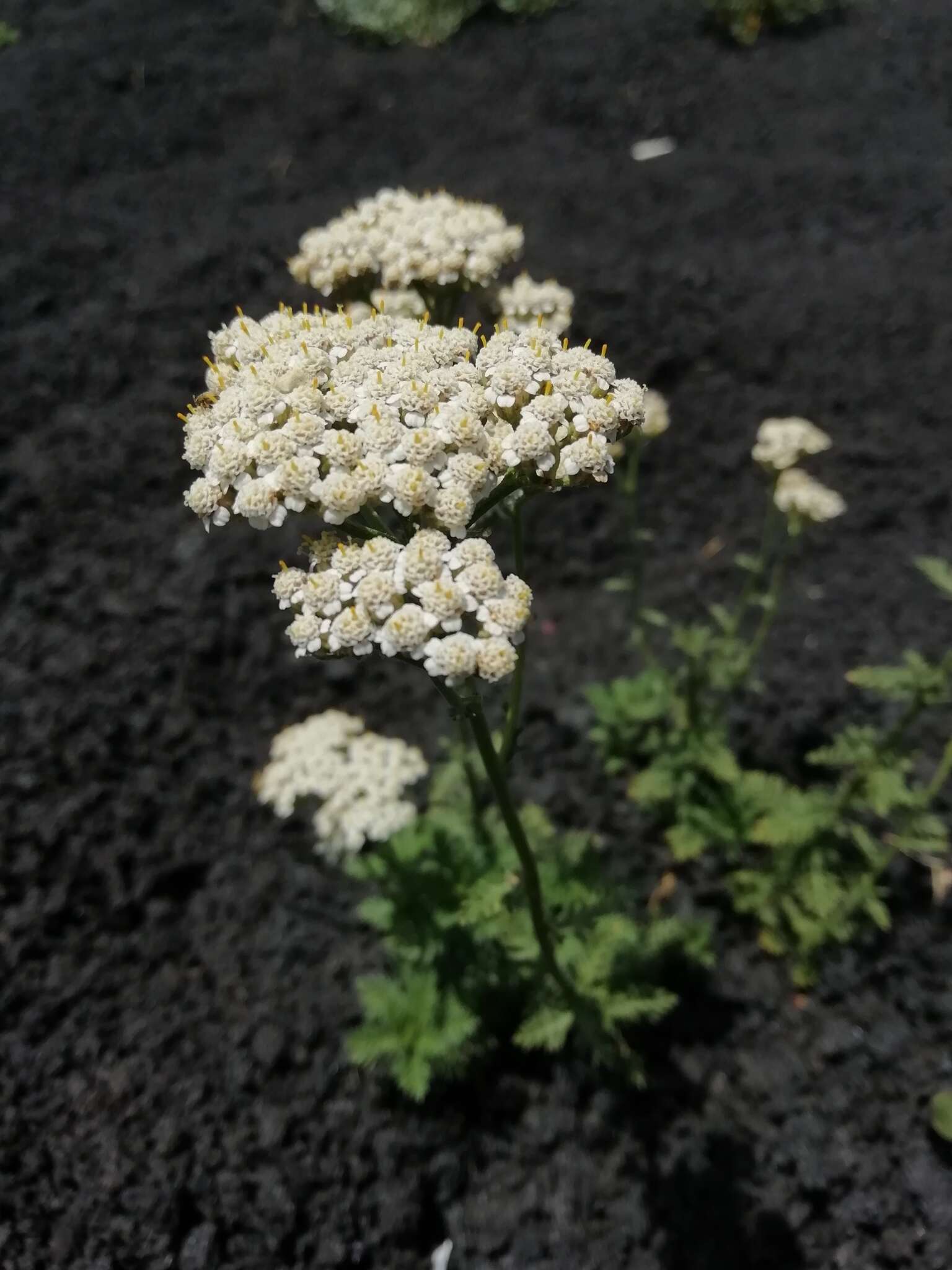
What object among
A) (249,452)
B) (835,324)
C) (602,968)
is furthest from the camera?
(835,324)

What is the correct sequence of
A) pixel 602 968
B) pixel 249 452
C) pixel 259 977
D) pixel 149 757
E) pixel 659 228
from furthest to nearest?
pixel 659 228 → pixel 149 757 → pixel 259 977 → pixel 602 968 → pixel 249 452

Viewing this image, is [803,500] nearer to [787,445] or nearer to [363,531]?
[787,445]

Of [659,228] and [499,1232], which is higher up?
[659,228]

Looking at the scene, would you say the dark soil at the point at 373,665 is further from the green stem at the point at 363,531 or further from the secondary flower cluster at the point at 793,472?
the green stem at the point at 363,531

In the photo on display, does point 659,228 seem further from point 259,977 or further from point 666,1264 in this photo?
point 666,1264

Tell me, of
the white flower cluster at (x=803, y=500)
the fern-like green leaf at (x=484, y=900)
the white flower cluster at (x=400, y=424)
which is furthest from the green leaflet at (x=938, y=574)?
the fern-like green leaf at (x=484, y=900)

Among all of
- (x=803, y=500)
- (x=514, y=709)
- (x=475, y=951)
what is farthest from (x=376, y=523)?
(x=803, y=500)

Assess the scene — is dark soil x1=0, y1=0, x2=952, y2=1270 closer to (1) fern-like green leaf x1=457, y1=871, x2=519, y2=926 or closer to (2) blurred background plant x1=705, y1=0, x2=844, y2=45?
(2) blurred background plant x1=705, y1=0, x2=844, y2=45

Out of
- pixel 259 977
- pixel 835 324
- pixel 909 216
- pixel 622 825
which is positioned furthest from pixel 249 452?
pixel 909 216
